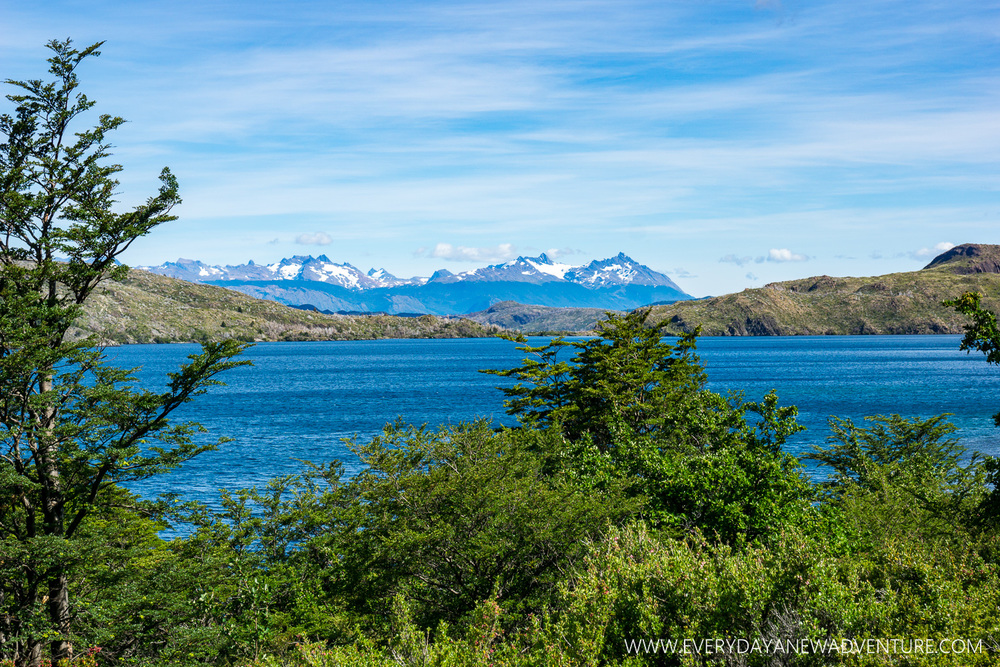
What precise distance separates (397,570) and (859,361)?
20481cm

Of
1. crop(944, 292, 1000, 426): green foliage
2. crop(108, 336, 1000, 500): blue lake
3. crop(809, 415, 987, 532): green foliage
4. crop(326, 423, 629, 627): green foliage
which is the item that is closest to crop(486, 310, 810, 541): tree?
crop(326, 423, 629, 627): green foliage

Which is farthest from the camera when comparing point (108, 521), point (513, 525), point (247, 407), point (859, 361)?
point (859, 361)

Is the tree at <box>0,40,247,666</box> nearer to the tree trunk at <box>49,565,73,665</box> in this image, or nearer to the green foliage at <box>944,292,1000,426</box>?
the tree trunk at <box>49,565,73,665</box>

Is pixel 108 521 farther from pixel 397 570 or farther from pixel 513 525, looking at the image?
pixel 513 525

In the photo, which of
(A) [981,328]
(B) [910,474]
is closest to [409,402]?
(B) [910,474]

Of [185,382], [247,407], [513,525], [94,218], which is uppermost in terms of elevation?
[94,218]

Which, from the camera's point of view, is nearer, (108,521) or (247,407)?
(108,521)

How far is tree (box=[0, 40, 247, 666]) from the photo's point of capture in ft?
63.7

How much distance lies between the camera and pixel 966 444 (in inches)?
2655

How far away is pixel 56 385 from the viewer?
21.3 meters

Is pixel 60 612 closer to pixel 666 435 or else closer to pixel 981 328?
pixel 666 435

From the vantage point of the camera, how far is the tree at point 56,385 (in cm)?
1941

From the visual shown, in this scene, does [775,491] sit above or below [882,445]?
above

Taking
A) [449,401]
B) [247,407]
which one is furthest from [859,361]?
[247,407]
